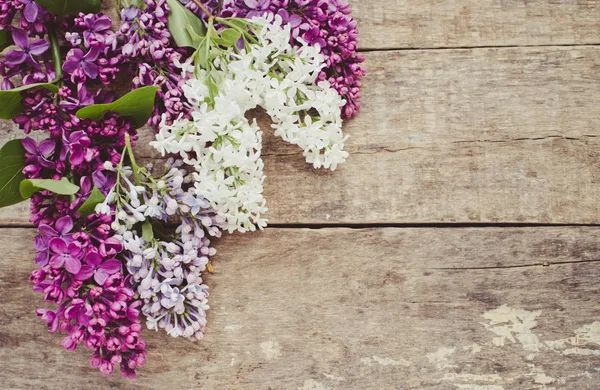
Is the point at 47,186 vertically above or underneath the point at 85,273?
above

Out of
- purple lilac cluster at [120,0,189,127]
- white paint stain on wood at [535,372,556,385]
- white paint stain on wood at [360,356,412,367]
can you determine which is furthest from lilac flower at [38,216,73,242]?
white paint stain on wood at [535,372,556,385]

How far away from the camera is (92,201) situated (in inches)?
A: 35.0

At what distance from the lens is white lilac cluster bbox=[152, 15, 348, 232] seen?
0.85 meters

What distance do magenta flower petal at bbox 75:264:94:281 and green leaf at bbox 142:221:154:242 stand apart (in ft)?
0.32

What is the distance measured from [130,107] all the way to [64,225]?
22 cm

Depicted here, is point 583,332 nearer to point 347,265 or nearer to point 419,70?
point 347,265

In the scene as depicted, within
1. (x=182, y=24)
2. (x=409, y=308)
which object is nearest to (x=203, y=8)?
(x=182, y=24)

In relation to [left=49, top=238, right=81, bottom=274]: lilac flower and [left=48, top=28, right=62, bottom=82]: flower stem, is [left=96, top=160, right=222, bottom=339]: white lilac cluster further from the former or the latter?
[left=48, top=28, right=62, bottom=82]: flower stem

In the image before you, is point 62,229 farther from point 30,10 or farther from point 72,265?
point 30,10

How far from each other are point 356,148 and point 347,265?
22 cm

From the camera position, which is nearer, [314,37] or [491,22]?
[314,37]

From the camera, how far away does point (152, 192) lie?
0.97 metres

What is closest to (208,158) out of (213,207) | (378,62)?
(213,207)

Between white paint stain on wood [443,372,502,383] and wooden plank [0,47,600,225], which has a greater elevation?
wooden plank [0,47,600,225]
